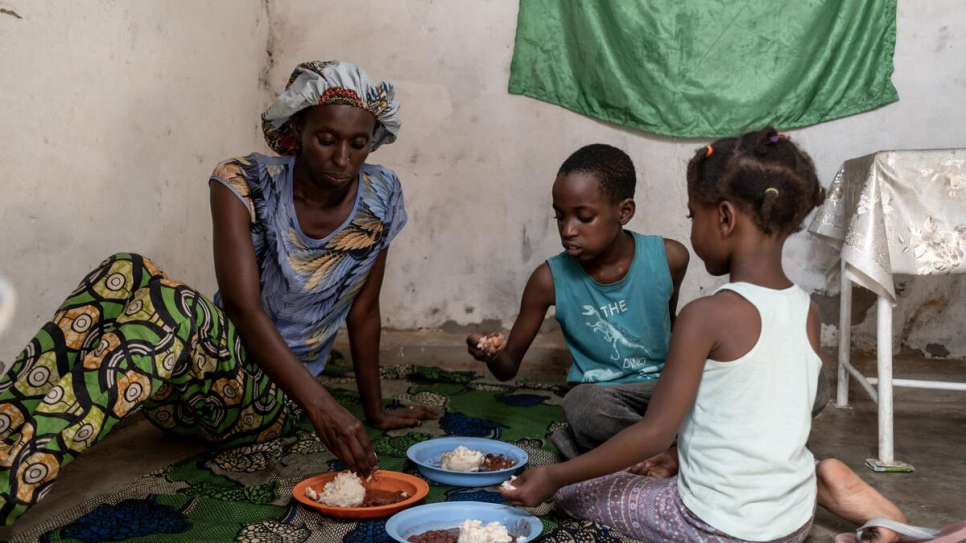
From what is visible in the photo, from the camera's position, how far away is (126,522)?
194 cm

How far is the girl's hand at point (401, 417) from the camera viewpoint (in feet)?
9.13

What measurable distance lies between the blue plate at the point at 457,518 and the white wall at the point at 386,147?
1436mm

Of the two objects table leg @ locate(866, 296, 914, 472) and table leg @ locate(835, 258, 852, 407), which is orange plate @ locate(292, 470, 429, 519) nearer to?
table leg @ locate(866, 296, 914, 472)

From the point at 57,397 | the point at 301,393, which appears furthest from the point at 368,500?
the point at 57,397

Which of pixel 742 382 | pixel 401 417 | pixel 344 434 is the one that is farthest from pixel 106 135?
pixel 742 382

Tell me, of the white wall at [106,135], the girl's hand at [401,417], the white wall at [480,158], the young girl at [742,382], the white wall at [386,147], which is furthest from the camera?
the white wall at [480,158]

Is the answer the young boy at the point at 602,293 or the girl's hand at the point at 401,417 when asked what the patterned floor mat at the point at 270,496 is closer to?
the girl's hand at the point at 401,417

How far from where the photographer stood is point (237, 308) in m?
2.29

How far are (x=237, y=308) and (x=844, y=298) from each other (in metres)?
2.34

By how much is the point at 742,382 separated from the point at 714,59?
2273 millimetres

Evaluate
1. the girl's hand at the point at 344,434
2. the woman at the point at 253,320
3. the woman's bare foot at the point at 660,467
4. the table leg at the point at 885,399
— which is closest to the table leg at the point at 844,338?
the table leg at the point at 885,399

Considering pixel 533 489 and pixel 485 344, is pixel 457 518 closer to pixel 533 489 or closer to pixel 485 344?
pixel 533 489

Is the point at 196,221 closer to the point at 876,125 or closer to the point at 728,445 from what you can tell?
the point at 728,445

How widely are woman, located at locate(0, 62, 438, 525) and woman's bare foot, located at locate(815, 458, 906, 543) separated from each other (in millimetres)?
1067
